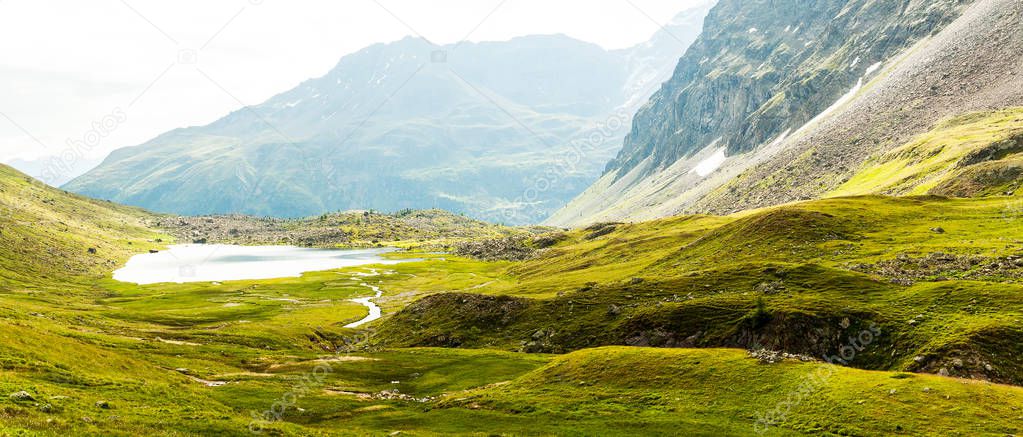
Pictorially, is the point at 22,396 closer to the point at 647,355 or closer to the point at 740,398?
the point at 740,398

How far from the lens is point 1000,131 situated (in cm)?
16300

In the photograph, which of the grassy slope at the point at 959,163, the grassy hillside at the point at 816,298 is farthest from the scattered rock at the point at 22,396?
the grassy slope at the point at 959,163

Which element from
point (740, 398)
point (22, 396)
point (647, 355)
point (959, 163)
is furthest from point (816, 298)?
point (959, 163)

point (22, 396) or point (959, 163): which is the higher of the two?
point (959, 163)

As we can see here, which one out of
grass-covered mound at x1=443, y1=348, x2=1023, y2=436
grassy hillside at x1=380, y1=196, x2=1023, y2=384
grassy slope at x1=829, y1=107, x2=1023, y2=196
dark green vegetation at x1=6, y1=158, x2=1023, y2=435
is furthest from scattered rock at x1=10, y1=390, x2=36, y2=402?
grassy slope at x1=829, y1=107, x2=1023, y2=196

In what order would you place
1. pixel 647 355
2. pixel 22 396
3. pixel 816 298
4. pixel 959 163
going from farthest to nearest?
pixel 959 163
pixel 816 298
pixel 647 355
pixel 22 396

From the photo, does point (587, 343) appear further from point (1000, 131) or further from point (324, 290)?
point (1000, 131)

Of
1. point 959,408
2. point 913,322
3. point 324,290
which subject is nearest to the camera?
point 959,408

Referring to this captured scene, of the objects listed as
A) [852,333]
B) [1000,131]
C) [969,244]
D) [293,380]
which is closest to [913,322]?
[852,333]

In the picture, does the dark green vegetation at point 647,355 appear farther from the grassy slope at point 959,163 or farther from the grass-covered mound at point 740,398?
the grassy slope at point 959,163

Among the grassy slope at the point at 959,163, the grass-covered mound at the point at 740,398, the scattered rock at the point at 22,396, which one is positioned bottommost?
the grass-covered mound at the point at 740,398

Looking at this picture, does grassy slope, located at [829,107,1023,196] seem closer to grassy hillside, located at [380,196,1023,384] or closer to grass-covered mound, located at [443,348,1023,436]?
grassy hillside, located at [380,196,1023,384]

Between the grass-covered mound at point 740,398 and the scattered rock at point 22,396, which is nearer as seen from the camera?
the scattered rock at point 22,396

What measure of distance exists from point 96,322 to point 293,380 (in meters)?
56.3
